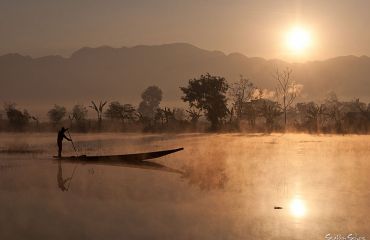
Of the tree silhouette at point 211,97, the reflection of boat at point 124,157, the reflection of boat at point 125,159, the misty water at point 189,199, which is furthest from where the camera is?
the tree silhouette at point 211,97

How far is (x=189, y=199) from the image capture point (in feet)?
53.9

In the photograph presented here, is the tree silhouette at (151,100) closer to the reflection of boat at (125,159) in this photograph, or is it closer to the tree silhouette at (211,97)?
the tree silhouette at (211,97)

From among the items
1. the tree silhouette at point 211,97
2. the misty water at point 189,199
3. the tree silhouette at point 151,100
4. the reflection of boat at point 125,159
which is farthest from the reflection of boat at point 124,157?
the tree silhouette at point 151,100

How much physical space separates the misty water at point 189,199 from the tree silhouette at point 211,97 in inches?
1282

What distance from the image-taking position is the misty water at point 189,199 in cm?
1239

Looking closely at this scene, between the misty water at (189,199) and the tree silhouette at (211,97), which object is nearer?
the misty water at (189,199)

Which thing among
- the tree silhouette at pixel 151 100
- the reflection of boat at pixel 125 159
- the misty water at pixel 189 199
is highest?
the tree silhouette at pixel 151 100

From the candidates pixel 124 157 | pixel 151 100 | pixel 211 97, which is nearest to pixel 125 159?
pixel 124 157

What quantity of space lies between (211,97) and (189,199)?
45.3 metres

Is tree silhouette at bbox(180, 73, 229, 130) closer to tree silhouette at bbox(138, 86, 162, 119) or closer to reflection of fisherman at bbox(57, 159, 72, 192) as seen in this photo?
reflection of fisherman at bbox(57, 159, 72, 192)

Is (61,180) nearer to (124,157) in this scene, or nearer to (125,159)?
(124,157)

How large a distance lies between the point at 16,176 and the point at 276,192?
433 inches

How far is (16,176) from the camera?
2172 cm

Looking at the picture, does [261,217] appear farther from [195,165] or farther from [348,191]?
[195,165]
